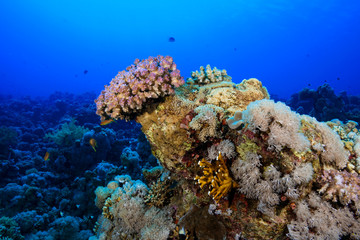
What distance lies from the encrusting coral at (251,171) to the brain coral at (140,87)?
57mm

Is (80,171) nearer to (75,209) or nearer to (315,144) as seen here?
(75,209)

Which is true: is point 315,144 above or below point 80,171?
below

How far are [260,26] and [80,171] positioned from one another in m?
132

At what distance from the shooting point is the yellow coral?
2.96m

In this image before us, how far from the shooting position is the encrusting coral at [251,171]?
2697 mm

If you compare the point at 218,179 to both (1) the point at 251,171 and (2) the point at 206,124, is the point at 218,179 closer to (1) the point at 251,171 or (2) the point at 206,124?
(1) the point at 251,171

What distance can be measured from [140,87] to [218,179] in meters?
2.42

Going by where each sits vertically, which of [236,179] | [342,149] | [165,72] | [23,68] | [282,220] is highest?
[23,68]

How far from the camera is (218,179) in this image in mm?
3008

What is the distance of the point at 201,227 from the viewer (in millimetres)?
3439

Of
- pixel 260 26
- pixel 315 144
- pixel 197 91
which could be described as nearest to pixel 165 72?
pixel 197 91

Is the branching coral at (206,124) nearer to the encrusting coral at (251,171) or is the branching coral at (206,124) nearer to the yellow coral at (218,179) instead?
the encrusting coral at (251,171)

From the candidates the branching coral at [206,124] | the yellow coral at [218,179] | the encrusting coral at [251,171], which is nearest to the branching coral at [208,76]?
the encrusting coral at [251,171]

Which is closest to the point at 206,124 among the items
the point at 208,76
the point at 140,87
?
the point at 140,87
